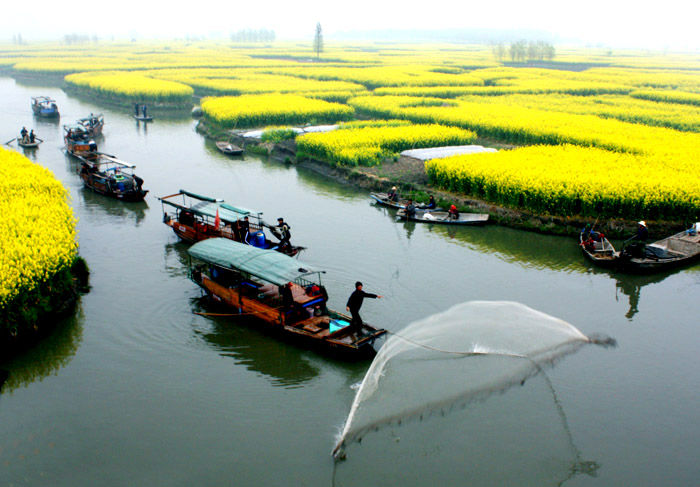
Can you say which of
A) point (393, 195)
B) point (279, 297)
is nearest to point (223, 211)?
point (279, 297)

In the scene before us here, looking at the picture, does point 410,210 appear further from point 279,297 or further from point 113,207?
point 113,207

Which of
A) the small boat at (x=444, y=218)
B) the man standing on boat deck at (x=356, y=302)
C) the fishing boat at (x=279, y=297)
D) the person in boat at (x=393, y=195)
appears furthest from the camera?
the person in boat at (x=393, y=195)

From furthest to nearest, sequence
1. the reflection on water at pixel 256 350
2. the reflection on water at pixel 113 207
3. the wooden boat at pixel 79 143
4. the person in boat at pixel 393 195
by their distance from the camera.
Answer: the wooden boat at pixel 79 143
the person in boat at pixel 393 195
the reflection on water at pixel 113 207
the reflection on water at pixel 256 350

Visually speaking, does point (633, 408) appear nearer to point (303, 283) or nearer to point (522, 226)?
point (303, 283)

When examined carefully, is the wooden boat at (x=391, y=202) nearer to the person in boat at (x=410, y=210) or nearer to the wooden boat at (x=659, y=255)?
the person in boat at (x=410, y=210)

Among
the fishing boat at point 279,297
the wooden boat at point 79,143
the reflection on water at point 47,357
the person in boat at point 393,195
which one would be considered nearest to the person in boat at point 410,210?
the person in boat at point 393,195

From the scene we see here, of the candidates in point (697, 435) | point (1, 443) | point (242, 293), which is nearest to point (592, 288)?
point (697, 435)

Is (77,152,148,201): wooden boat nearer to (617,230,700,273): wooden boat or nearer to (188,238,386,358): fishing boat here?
(188,238,386,358): fishing boat
